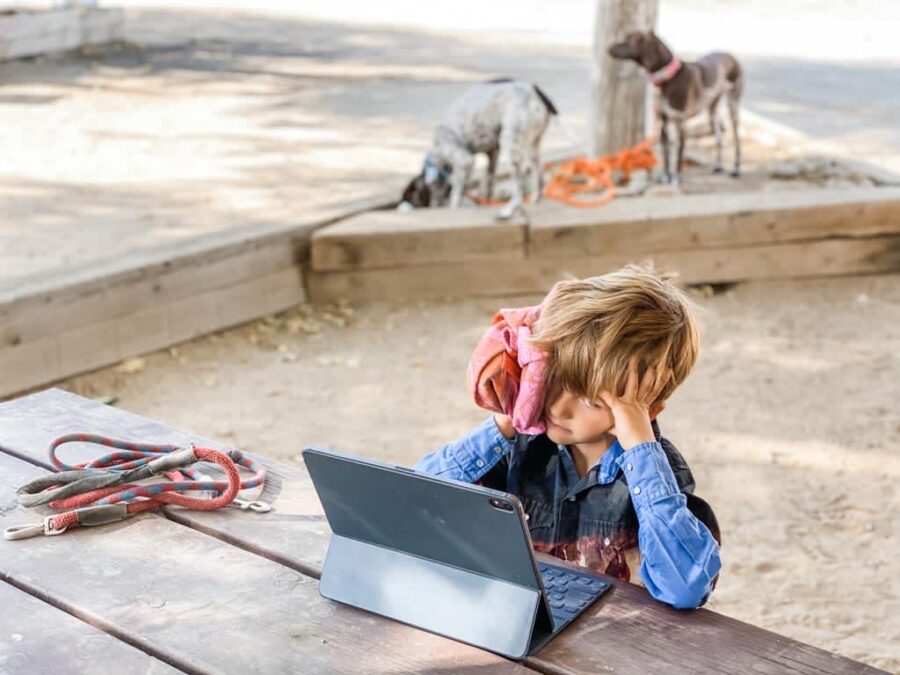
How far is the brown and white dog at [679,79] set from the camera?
20.0 feet

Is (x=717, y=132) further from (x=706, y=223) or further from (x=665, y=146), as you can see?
(x=706, y=223)

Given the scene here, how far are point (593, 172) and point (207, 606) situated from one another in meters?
5.05

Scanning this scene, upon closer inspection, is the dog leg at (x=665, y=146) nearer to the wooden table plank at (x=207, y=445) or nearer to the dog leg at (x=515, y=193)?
the dog leg at (x=515, y=193)

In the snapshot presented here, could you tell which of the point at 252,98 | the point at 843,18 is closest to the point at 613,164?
the point at 252,98

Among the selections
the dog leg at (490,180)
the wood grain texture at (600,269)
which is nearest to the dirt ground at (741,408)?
the wood grain texture at (600,269)

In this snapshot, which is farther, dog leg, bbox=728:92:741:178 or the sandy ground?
dog leg, bbox=728:92:741:178

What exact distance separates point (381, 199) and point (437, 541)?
14.6 feet

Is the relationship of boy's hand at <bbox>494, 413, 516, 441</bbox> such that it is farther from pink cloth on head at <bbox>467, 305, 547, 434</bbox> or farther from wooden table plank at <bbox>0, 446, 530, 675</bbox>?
wooden table plank at <bbox>0, 446, 530, 675</bbox>

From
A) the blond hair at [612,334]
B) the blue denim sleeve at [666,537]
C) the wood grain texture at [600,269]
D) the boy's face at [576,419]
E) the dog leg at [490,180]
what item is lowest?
the wood grain texture at [600,269]

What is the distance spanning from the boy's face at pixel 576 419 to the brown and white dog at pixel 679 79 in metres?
4.45

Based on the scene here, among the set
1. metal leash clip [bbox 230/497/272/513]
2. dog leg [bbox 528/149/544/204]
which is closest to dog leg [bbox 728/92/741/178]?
dog leg [bbox 528/149/544/204]

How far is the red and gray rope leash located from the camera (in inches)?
76.4

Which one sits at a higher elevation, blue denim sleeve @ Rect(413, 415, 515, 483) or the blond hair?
the blond hair

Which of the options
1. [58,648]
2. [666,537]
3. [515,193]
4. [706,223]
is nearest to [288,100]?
[515,193]
